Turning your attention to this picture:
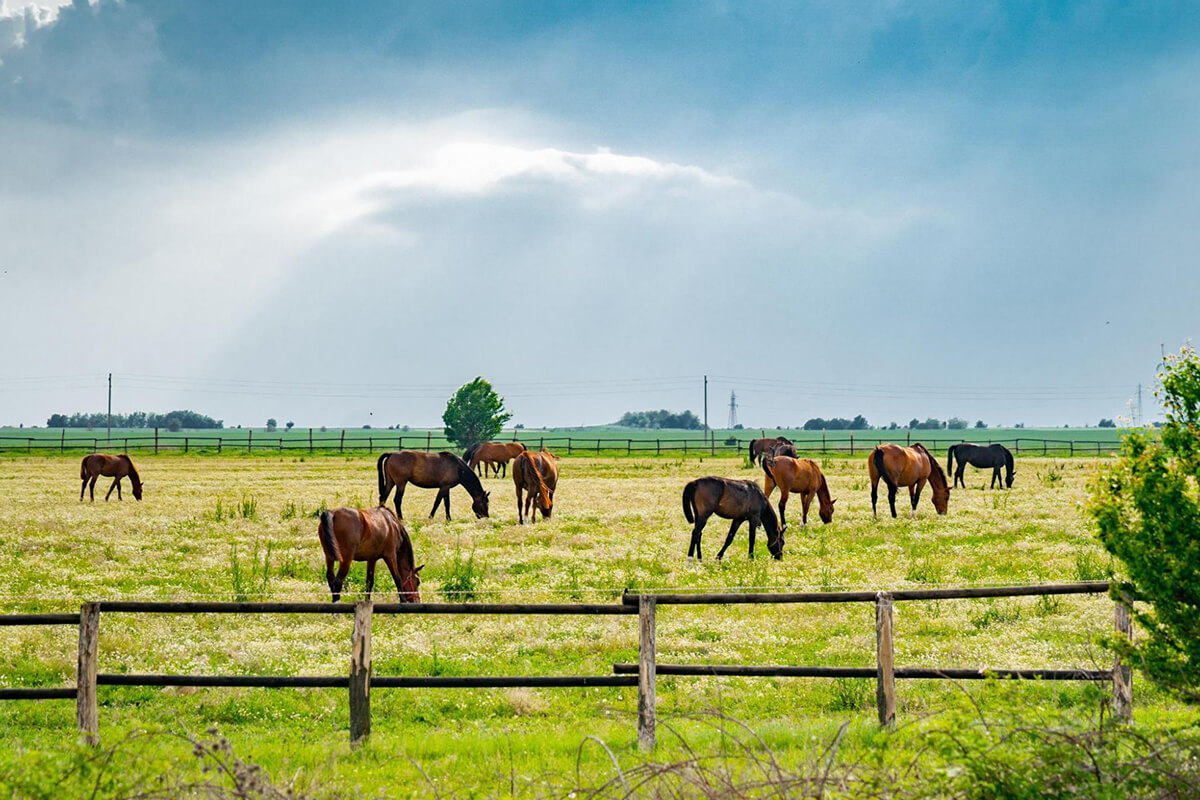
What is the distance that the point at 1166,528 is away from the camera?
5.71 m

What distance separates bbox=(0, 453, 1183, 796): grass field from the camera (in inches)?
302

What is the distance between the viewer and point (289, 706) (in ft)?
31.0

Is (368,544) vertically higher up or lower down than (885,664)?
higher up

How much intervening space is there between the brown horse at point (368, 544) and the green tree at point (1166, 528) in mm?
9838

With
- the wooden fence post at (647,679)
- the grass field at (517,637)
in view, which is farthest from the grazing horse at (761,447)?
the wooden fence post at (647,679)

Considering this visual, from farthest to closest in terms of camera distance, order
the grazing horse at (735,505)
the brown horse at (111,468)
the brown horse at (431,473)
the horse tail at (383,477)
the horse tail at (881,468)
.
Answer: the brown horse at (111,468), the horse tail at (881,468), the brown horse at (431,473), the horse tail at (383,477), the grazing horse at (735,505)

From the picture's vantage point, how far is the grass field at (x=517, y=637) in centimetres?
766

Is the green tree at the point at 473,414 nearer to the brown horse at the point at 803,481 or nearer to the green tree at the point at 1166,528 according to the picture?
the brown horse at the point at 803,481

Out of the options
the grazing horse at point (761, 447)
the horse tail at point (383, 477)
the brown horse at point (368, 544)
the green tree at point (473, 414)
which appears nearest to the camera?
the brown horse at point (368, 544)

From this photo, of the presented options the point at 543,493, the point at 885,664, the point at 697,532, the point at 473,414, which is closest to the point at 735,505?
the point at 697,532

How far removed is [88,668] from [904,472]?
73.3 ft

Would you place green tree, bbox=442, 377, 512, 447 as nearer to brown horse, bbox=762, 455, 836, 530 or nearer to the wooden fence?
brown horse, bbox=762, 455, 836, 530

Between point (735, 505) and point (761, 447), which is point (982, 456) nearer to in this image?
point (761, 447)

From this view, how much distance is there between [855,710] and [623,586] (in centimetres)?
640
